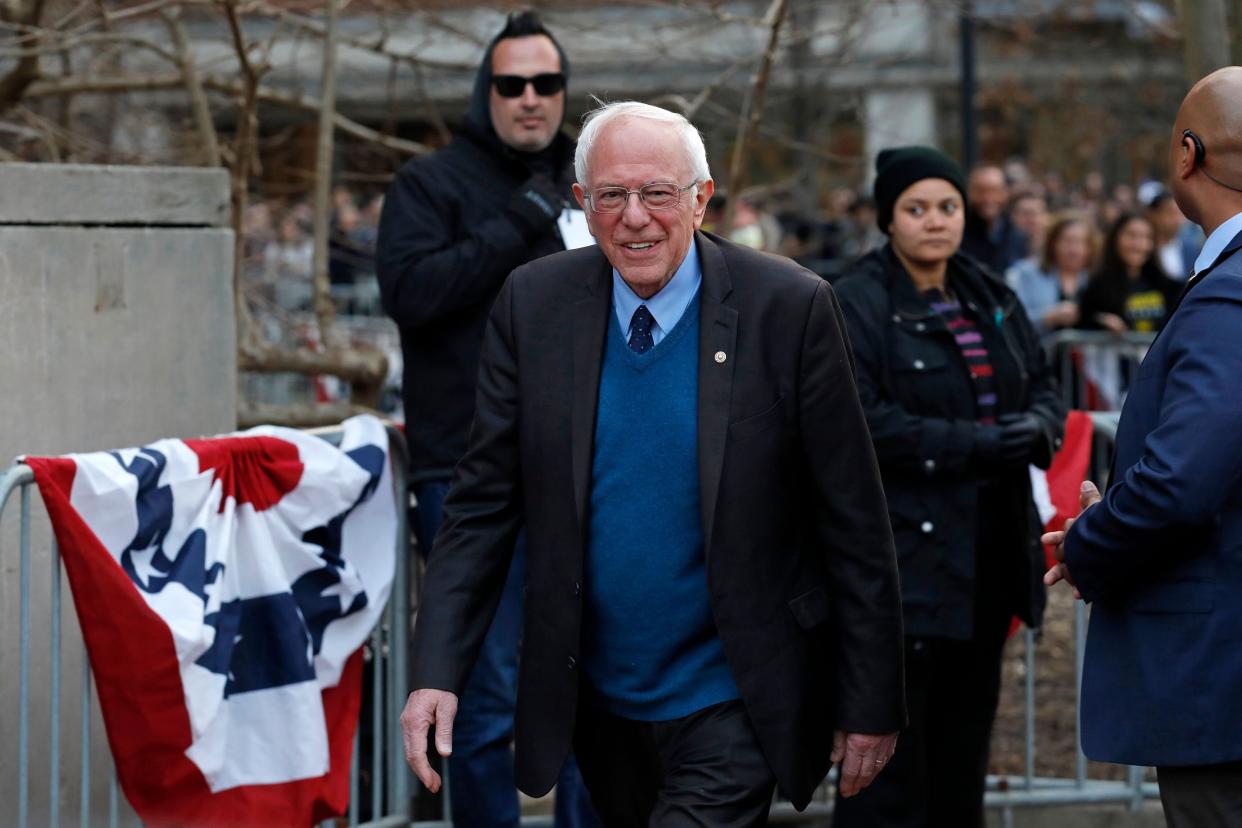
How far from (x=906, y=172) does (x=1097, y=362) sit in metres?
6.53

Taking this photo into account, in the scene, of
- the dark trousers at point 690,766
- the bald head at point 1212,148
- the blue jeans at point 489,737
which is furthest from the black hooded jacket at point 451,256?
the bald head at point 1212,148

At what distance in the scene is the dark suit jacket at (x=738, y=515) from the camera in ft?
12.2

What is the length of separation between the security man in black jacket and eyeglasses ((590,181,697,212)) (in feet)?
4.77

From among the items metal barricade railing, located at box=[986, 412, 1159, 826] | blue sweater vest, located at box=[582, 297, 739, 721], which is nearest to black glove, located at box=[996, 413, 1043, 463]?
metal barricade railing, located at box=[986, 412, 1159, 826]

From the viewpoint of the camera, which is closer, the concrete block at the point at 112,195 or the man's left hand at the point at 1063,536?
the man's left hand at the point at 1063,536

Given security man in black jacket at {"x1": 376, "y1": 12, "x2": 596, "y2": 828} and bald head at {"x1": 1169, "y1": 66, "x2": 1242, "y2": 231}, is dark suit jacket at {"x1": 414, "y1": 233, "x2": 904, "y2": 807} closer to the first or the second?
bald head at {"x1": 1169, "y1": 66, "x2": 1242, "y2": 231}

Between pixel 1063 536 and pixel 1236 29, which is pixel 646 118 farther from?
pixel 1236 29

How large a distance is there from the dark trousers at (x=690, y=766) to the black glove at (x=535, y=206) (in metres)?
1.69

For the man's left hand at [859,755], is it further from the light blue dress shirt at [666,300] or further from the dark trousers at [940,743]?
the dark trousers at [940,743]

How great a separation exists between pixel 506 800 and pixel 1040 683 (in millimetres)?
4377

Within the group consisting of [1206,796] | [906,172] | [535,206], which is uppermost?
[906,172]

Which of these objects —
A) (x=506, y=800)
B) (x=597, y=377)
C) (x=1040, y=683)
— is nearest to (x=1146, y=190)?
(x=1040, y=683)

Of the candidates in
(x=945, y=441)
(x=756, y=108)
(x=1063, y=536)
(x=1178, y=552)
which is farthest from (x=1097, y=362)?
(x=1178, y=552)

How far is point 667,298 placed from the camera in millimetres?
3848
